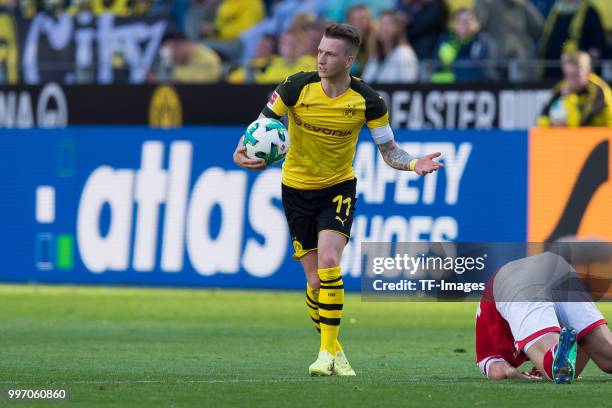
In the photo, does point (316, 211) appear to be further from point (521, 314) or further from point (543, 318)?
point (543, 318)

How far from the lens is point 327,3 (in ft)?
74.3

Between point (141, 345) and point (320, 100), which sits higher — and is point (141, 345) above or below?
below

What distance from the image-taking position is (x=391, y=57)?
20422 mm

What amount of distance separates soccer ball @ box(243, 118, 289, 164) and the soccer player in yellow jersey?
9cm

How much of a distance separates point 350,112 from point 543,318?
2163 millimetres

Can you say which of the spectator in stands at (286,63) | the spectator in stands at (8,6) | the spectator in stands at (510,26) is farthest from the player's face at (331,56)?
the spectator in stands at (8,6)

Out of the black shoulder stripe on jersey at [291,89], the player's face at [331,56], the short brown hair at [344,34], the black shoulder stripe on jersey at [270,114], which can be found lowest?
the black shoulder stripe on jersey at [270,114]

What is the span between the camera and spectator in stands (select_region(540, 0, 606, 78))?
19.7 m

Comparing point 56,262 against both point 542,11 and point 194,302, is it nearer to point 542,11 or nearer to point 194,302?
point 194,302

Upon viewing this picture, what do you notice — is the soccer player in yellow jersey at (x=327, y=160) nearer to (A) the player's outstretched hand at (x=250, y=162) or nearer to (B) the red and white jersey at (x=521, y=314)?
(A) the player's outstretched hand at (x=250, y=162)

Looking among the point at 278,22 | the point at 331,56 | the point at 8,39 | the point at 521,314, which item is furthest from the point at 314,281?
the point at 8,39

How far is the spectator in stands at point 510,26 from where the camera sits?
66.5ft

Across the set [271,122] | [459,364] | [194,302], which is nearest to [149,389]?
[271,122]

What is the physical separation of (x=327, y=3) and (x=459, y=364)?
1194 cm
